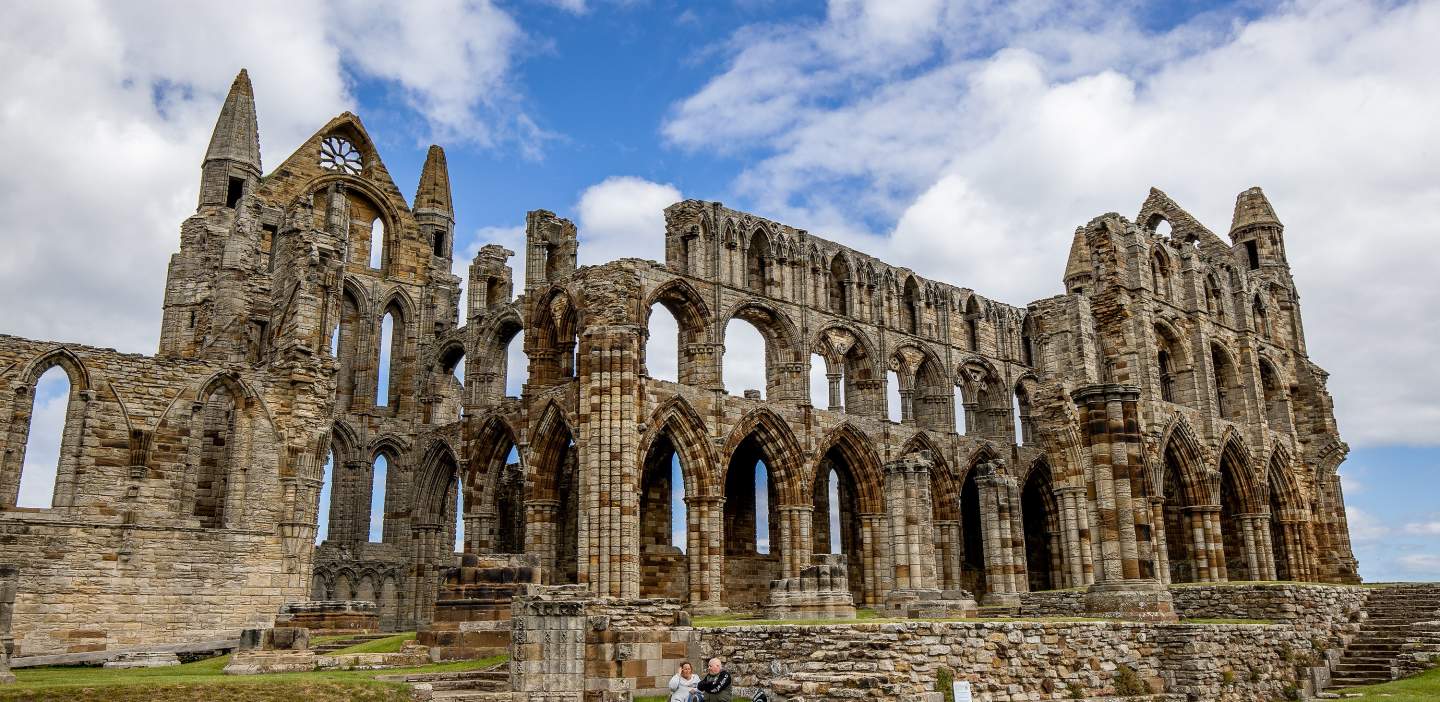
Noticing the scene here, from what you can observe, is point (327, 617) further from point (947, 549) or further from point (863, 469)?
point (947, 549)

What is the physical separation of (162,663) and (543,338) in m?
14.1

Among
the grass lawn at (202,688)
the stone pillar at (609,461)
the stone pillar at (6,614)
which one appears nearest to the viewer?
the grass lawn at (202,688)

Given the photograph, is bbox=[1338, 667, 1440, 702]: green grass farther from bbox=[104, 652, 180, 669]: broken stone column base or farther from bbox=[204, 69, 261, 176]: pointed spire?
bbox=[204, 69, 261, 176]: pointed spire

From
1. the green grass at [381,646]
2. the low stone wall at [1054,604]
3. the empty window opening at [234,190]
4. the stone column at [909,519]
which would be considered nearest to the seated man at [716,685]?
the green grass at [381,646]

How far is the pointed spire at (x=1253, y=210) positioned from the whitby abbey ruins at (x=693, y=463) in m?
0.13

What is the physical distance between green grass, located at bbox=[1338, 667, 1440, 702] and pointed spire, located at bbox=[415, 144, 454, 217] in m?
32.9

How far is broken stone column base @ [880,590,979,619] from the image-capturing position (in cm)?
2291

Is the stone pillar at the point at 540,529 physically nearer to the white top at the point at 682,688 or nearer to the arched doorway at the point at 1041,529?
the arched doorway at the point at 1041,529

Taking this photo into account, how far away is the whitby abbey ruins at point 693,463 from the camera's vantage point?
60.0ft

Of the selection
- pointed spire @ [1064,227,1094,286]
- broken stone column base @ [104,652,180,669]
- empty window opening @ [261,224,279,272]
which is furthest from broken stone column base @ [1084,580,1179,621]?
empty window opening @ [261,224,279,272]

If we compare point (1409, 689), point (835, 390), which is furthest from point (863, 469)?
point (1409, 689)

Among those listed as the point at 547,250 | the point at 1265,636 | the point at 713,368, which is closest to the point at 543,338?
the point at 547,250

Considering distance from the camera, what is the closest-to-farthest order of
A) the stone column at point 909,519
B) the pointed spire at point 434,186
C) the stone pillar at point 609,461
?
1. the stone pillar at point 609,461
2. the stone column at point 909,519
3. the pointed spire at point 434,186

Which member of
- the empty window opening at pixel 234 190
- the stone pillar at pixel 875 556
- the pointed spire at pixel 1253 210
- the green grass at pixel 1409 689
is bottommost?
the green grass at pixel 1409 689
